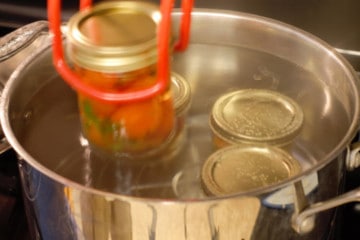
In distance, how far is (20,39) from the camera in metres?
0.72

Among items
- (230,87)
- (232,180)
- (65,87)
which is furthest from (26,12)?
(232,180)

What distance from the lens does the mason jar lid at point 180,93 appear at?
0.72m

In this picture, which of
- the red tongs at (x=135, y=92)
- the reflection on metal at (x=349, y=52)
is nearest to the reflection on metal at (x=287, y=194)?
the red tongs at (x=135, y=92)

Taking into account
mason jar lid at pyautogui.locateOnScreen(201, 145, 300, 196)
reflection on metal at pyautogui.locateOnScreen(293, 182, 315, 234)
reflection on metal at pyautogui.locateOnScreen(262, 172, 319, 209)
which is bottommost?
mason jar lid at pyautogui.locateOnScreen(201, 145, 300, 196)

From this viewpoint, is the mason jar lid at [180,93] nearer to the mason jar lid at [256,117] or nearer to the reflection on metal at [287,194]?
the mason jar lid at [256,117]

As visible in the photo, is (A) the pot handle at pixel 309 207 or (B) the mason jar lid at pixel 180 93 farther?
(B) the mason jar lid at pixel 180 93

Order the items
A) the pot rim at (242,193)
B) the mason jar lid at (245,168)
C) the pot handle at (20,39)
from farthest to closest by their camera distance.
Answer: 1. the pot handle at (20,39)
2. the mason jar lid at (245,168)
3. the pot rim at (242,193)

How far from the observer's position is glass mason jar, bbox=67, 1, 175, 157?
556 millimetres

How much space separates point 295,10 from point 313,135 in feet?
0.58

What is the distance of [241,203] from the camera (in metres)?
0.50

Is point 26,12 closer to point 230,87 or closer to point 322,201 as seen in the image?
point 230,87

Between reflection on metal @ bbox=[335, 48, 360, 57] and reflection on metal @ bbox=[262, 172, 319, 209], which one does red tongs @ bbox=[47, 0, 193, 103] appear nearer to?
reflection on metal @ bbox=[262, 172, 319, 209]

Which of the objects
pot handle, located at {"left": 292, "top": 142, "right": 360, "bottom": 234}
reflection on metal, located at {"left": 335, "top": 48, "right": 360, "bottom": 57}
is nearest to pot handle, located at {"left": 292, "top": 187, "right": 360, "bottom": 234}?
pot handle, located at {"left": 292, "top": 142, "right": 360, "bottom": 234}

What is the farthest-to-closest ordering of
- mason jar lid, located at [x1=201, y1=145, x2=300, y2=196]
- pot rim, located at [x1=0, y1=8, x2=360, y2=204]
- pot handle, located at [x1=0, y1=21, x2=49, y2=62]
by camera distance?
1. pot handle, located at [x1=0, y1=21, x2=49, y2=62]
2. mason jar lid, located at [x1=201, y1=145, x2=300, y2=196]
3. pot rim, located at [x1=0, y1=8, x2=360, y2=204]
